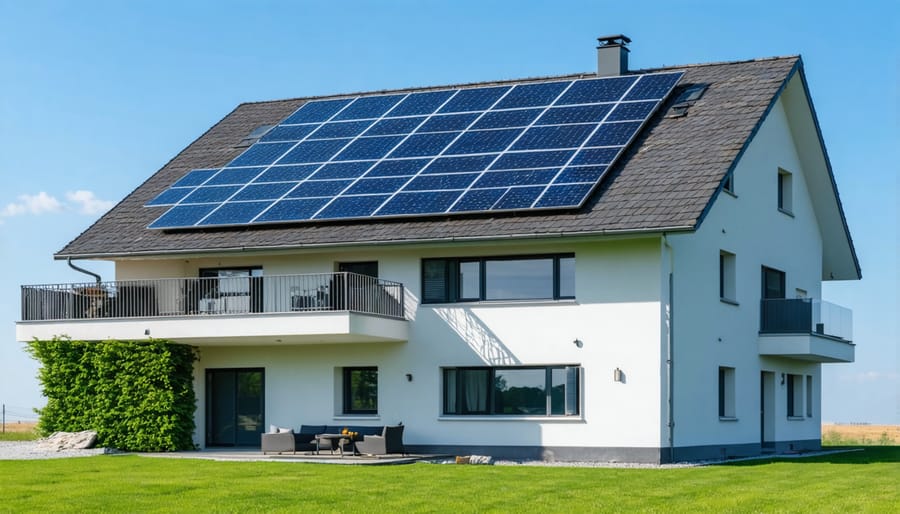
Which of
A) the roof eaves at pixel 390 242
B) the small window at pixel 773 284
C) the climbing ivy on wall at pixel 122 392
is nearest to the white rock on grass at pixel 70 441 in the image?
the climbing ivy on wall at pixel 122 392

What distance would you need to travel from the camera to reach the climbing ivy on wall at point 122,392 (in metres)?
31.3

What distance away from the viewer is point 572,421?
28.9m

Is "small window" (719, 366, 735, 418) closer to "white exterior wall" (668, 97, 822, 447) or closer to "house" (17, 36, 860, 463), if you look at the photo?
"house" (17, 36, 860, 463)

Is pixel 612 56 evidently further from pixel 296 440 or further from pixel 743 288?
pixel 296 440

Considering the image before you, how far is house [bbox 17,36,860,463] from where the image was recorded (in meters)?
28.7

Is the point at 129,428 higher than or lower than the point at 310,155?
lower

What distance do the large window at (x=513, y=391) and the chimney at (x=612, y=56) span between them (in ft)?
32.3

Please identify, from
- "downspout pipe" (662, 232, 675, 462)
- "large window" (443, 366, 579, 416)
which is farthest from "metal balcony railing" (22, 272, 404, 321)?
"downspout pipe" (662, 232, 675, 462)

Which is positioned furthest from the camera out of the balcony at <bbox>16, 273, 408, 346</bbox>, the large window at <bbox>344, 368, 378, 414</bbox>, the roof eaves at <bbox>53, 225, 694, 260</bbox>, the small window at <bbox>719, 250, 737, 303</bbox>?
the small window at <bbox>719, 250, 737, 303</bbox>

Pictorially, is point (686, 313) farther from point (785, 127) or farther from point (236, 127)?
point (236, 127)

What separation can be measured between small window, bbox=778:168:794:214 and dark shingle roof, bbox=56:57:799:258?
3655 mm

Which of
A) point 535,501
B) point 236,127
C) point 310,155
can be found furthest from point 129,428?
point 535,501

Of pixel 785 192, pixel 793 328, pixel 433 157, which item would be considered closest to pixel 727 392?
pixel 793 328

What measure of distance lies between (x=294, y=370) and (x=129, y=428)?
394 centimetres
